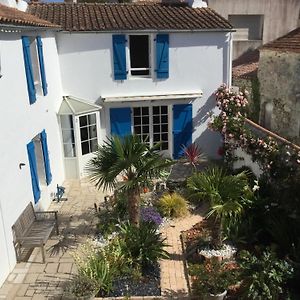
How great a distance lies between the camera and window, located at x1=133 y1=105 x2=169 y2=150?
17141 millimetres

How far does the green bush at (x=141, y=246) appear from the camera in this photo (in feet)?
31.7

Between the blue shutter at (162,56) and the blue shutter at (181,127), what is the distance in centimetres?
159

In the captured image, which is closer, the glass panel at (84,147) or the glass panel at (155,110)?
the glass panel at (84,147)

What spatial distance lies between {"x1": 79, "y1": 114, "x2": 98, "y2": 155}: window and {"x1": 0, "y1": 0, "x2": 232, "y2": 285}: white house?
43 millimetres

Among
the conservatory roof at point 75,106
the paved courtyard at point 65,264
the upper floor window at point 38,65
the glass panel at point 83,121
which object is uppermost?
the upper floor window at point 38,65

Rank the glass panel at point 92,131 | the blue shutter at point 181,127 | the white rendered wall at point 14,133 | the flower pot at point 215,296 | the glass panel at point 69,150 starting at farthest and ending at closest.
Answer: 1. the blue shutter at point 181,127
2. the glass panel at point 92,131
3. the glass panel at point 69,150
4. the white rendered wall at point 14,133
5. the flower pot at point 215,296

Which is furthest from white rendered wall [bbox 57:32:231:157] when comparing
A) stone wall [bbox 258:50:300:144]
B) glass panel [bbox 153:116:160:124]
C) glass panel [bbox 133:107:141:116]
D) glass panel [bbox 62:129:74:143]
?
stone wall [bbox 258:50:300:144]

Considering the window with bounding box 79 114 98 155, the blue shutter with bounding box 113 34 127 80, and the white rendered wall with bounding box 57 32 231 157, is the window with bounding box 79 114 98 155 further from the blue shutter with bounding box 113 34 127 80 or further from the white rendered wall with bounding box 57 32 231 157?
the blue shutter with bounding box 113 34 127 80

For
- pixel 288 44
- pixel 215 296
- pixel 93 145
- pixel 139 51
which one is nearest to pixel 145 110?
pixel 139 51

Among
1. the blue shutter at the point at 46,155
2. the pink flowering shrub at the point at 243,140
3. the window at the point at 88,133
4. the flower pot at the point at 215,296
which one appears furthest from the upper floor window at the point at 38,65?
the flower pot at the point at 215,296

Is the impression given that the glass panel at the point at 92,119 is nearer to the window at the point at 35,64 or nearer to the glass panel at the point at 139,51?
the glass panel at the point at 139,51

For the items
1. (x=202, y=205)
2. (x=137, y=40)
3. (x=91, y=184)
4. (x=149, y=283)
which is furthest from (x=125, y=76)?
(x=149, y=283)

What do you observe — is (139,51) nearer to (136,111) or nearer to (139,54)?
(139,54)

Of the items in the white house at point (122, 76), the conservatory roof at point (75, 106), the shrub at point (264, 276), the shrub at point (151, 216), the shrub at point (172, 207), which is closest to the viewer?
the shrub at point (264, 276)
